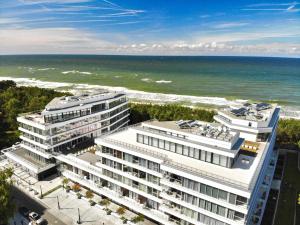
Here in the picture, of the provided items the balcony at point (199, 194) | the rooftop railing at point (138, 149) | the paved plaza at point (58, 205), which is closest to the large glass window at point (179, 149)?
the rooftop railing at point (138, 149)

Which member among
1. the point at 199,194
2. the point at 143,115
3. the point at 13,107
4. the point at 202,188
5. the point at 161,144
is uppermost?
the point at 161,144

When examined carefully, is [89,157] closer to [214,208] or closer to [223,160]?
[223,160]

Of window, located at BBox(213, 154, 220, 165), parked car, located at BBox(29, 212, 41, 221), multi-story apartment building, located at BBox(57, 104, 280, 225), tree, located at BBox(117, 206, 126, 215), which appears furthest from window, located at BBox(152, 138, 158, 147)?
parked car, located at BBox(29, 212, 41, 221)

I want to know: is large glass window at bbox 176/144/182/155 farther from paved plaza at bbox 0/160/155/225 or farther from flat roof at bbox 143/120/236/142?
paved plaza at bbox 0/160/155/225

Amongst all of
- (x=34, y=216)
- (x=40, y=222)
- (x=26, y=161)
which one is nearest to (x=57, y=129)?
(x=26, y=161)

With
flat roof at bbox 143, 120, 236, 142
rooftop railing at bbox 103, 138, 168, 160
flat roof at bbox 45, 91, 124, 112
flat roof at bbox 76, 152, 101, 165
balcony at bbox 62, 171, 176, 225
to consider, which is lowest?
balcony at bbox 62, 171, 176, 225

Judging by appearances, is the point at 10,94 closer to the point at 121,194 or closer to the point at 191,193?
the point at 121,194
